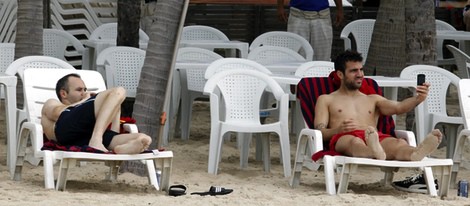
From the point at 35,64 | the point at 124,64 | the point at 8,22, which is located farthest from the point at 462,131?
the point at 8,22

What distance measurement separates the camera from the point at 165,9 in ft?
33.3

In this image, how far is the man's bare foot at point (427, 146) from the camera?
9.05 metres

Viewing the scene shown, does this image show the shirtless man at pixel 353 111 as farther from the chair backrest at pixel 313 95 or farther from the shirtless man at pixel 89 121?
the shirtless man at pixel 89 121

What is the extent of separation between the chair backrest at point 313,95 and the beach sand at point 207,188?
0.46 meters

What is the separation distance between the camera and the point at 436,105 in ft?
37.5

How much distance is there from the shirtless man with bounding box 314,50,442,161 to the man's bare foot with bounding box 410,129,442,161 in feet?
0.34

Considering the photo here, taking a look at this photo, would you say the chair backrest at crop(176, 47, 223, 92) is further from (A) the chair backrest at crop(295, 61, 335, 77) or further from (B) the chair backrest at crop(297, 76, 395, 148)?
(B) the chair backrest at crop(297, 76, 395, 148)

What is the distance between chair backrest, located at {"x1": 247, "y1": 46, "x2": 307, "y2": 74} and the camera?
43.7ft

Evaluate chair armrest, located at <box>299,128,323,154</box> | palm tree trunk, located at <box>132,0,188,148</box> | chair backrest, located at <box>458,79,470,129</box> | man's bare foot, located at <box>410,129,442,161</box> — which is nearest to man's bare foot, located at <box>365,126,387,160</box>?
man's bare foot, located at <box>410,129,442,161</box>

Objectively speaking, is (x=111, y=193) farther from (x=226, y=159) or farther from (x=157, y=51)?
(x=226, y=159)

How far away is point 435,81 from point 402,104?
186 cm

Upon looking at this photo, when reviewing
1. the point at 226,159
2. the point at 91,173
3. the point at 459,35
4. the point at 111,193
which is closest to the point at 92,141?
→ the point at 111,193

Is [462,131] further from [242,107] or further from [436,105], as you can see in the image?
[242,107]

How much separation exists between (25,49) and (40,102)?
6.99 ft
